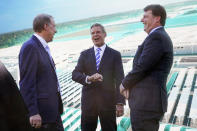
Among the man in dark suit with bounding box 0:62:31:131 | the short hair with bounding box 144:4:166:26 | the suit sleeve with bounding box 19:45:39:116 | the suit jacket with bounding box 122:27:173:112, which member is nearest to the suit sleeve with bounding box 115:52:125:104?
the suit jacket with bounding box 122:27:173:112

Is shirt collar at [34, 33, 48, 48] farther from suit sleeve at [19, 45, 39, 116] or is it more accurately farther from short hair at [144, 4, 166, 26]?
short hair at [144, 4, 166, 26]

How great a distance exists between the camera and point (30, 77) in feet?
5.53

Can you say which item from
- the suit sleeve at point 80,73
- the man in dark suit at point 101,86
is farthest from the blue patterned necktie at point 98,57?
the suit sleeve at point 80,73

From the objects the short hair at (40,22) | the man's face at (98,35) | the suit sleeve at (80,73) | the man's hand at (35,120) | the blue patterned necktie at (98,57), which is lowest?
the man's hand at (35,120)

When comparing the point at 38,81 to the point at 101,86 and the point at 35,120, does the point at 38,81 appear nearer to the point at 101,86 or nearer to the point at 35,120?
the point at 35,120

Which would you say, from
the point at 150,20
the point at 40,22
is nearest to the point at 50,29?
the point at 40,22

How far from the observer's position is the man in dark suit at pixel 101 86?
7.25 ft

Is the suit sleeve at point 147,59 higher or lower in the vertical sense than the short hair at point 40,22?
lower

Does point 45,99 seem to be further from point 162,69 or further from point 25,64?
point 162,69

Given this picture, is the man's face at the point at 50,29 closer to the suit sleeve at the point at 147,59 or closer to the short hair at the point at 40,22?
the short hair at the point at 40,22

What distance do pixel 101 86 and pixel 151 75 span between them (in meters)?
0.71

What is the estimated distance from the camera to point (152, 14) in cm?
174

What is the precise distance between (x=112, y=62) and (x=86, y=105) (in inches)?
23.1

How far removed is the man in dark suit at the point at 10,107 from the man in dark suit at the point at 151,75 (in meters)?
0.98
